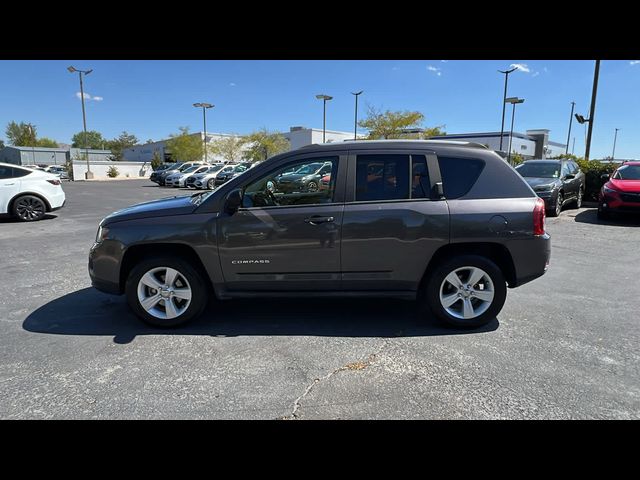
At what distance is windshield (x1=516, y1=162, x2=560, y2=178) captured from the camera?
11.3 meters

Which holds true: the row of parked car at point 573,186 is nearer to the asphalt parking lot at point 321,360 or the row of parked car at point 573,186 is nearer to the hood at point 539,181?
the hood at point 539,181

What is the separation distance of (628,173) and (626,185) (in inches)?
37.0

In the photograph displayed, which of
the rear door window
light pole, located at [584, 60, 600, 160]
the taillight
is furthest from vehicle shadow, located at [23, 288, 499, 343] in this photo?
light pole, located at [584, 60, 600, 160]

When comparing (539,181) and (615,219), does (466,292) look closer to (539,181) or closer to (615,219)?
(539,181)

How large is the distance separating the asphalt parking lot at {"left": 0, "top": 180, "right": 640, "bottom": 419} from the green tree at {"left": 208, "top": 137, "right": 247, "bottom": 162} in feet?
166

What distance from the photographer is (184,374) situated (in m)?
3.05

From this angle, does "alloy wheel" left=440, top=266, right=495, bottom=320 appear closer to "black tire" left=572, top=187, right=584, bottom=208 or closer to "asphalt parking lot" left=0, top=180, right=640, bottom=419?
"asphalt parking lot" left=0, top=180, right=640, bottom=419

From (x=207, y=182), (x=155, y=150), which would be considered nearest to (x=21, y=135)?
(x=155, y=150)

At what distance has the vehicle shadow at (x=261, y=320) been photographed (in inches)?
150
